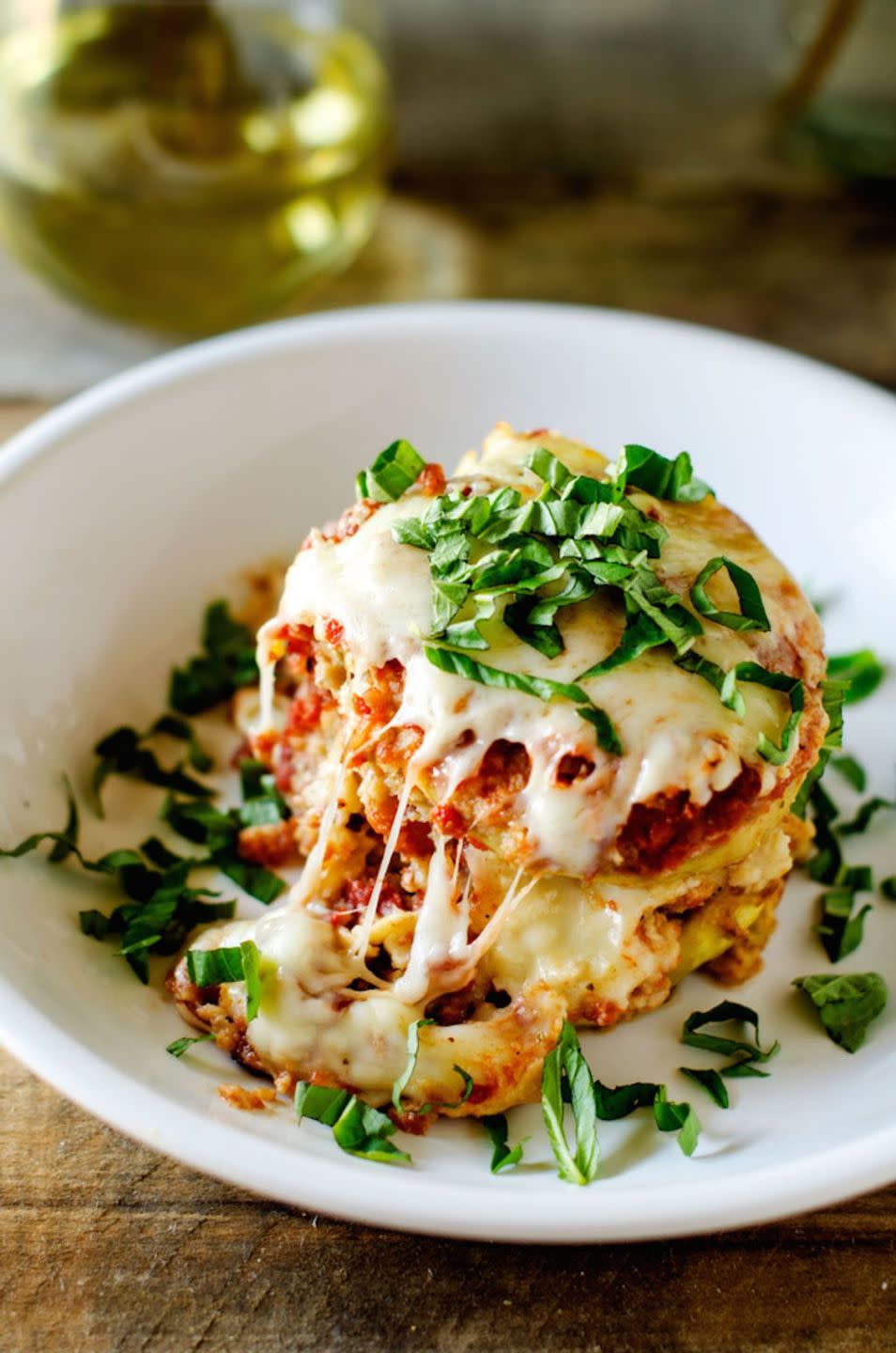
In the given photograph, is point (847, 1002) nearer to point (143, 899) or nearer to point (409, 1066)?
point (409, 1066)

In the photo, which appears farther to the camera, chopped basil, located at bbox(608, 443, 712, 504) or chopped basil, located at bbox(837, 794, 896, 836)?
chopped basil, located at bbox(837, 794, 896, 836)

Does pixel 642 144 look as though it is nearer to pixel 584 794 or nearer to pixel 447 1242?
pixel 584 794

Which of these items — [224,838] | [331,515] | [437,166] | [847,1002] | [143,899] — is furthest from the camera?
[437,166]

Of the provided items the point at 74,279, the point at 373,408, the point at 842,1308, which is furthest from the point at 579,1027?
the point at 74,279

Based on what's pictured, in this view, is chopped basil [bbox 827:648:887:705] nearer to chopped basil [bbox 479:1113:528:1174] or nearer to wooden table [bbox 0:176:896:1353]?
wooden table [bbox 0:176:896:1353]

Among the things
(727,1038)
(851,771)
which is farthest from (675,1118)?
(851,771)

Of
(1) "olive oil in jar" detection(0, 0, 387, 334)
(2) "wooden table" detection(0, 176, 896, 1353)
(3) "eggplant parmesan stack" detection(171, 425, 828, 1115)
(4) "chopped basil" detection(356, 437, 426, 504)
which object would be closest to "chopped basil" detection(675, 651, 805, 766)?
(3) "eggplant parmesan stack" detection(171, 425, 828, 1115)
